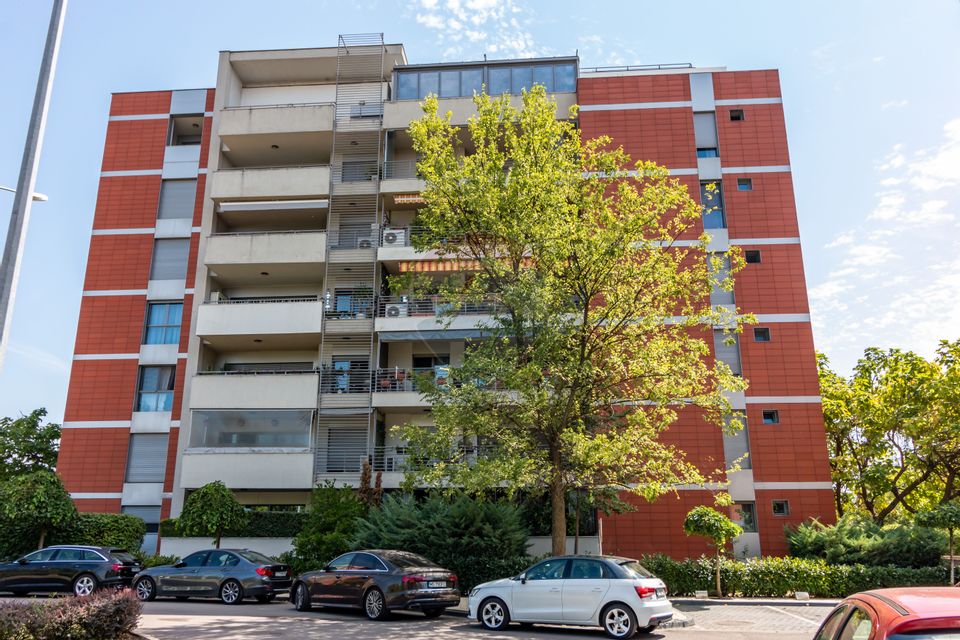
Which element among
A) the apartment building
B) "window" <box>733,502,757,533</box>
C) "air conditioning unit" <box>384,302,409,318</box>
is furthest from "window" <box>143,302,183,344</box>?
"window" <box>733,502,757,533</box>

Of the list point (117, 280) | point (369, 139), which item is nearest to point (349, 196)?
point (369, 139)

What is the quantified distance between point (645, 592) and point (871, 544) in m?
10.3

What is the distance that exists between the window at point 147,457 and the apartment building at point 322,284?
8 cm

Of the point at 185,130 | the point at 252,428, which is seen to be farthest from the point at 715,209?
the point at 185,130

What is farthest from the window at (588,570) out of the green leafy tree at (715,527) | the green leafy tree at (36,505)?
the green leafy tree at (36,505)

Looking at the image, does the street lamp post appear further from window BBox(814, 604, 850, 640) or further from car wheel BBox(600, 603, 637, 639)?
car wheel BBox(600, 603, 637, 639)

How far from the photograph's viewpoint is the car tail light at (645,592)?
41.7 feet

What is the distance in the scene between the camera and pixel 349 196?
29.8m

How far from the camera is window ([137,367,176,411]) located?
29.1 meters

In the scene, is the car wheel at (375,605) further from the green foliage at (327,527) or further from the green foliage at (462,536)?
the green foliage at (327,527)

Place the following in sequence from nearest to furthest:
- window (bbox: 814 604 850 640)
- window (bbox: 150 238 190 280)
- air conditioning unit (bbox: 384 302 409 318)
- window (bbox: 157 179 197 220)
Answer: window (bbox: 814 604 850 640) → air conditioning unit (bbox: 384 302 409 318) → window (bbox: 150 238 190 280) → window (bbox: 157 179 197 220)

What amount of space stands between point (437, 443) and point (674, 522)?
10.9 m

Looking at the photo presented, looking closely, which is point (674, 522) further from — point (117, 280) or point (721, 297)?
point (117, 280)

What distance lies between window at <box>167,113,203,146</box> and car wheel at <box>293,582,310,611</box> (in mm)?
23092
